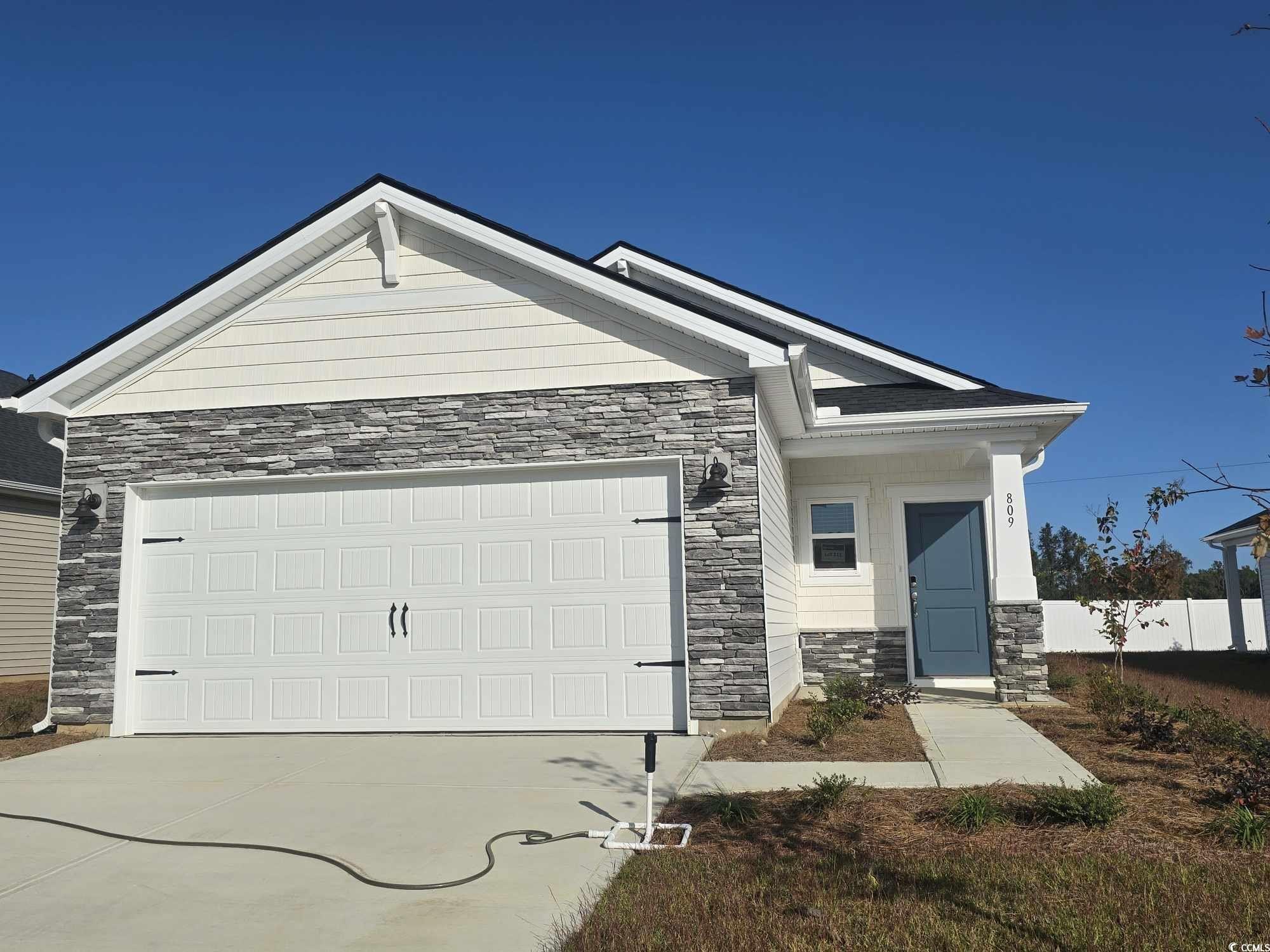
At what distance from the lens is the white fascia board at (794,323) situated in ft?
39.9

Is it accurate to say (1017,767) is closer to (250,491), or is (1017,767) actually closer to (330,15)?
(250,491)

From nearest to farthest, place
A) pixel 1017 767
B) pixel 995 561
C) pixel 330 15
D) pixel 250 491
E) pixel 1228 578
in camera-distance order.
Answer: pixel 1017 767, pixel 250 491, pixel 995 561, pixel 330 15, pixel 1228 578

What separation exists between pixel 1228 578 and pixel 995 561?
1431cm

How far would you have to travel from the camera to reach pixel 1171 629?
2270 centimetres

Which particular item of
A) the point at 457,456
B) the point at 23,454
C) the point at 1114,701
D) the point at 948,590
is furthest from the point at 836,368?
the point at 23,454

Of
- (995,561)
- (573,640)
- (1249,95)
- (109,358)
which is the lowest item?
(573,640)

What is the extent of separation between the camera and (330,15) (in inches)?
440

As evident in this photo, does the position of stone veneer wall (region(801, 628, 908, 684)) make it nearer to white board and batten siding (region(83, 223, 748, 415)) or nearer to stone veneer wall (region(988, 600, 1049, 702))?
stone veneer wall (region(988, 600, 1049, 702))

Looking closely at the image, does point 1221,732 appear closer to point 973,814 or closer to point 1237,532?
point 973,814

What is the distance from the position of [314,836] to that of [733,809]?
2.37 metres

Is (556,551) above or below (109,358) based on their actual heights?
below

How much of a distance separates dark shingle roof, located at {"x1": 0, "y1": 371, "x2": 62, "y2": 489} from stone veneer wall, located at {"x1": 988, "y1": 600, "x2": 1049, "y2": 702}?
14.4 meters

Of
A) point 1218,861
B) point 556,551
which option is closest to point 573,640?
point 556,551

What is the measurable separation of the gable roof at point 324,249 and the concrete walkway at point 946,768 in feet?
12.4
